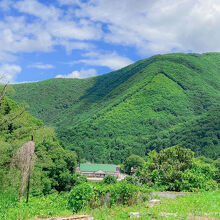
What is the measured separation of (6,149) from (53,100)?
150 m

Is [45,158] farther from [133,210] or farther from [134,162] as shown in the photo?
[134,162]

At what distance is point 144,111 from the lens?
358 ft

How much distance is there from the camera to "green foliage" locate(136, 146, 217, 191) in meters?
11.8

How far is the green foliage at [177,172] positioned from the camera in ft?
38.6

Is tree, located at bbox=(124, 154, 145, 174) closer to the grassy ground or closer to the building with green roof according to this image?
the building with green roof

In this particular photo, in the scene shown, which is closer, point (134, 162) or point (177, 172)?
point (177, 172)

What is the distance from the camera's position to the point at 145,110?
109 m

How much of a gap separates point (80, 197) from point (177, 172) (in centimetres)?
558

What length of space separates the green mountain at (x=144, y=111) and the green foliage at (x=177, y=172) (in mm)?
49924

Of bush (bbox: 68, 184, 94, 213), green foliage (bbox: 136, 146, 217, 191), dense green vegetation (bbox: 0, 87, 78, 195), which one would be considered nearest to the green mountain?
dense green vegetation (bbox: 0, 87, 78, 195)

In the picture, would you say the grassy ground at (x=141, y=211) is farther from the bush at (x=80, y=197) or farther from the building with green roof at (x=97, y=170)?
the building with green roof at (x=97, y=170)

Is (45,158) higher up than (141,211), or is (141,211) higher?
(45,158)

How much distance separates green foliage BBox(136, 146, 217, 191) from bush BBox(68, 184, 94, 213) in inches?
196

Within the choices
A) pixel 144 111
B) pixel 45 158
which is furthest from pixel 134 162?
pixel 45 158
